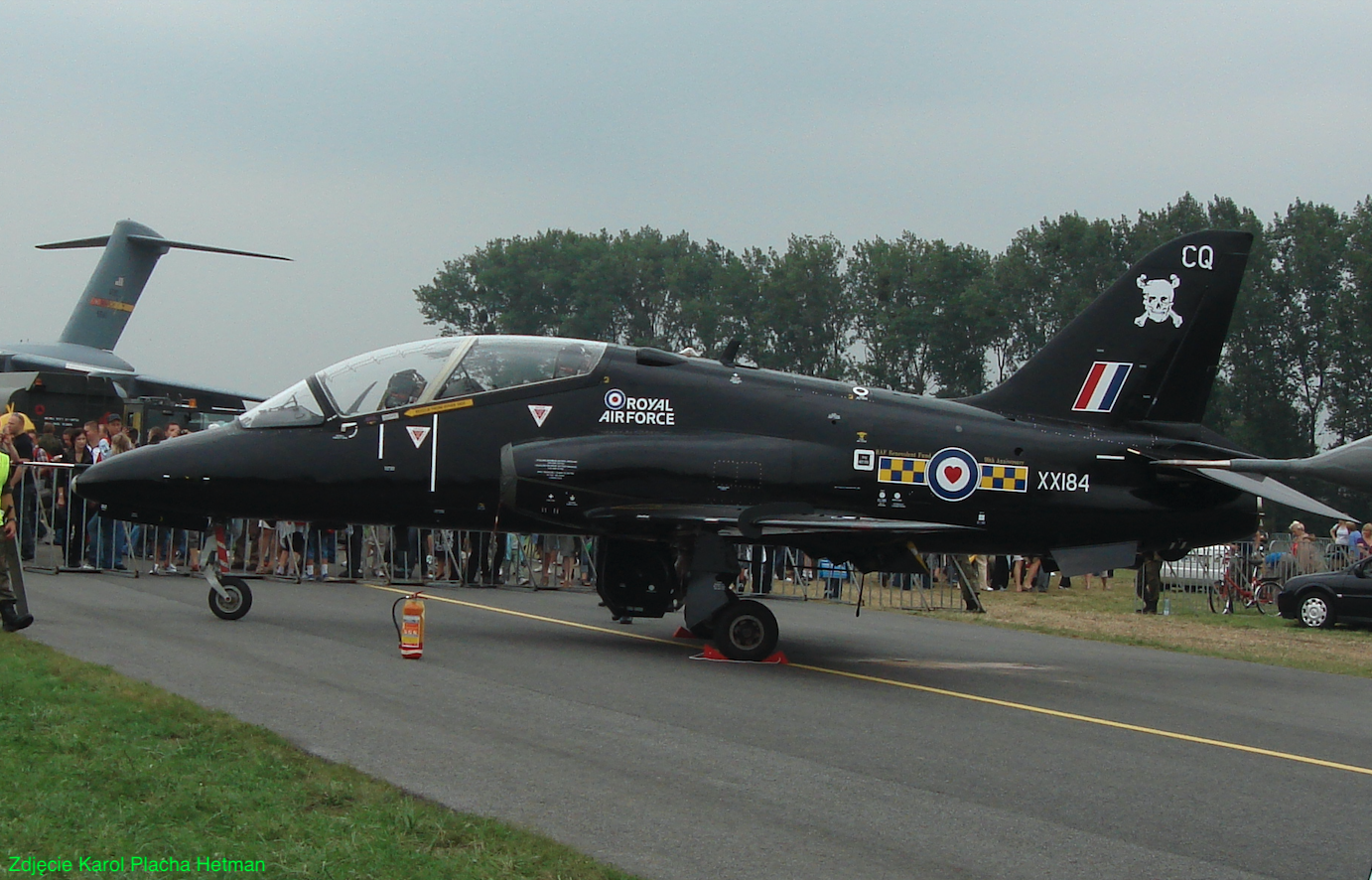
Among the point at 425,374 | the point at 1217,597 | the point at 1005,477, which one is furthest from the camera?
the point at 1217,597

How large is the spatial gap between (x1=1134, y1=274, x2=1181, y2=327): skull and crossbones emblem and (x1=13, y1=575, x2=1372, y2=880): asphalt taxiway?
3885 mm

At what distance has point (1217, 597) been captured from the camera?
2683 centimetres

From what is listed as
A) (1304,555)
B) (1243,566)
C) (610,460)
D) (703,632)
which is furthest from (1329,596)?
(610,460)

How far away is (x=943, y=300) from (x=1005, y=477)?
55212 millimetres

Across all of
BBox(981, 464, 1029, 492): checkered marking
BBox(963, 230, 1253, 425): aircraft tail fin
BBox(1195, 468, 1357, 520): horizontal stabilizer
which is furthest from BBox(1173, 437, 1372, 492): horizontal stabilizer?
BBox(963, 230, 1253, 425): aircraft tail fin

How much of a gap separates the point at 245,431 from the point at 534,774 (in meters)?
7.38

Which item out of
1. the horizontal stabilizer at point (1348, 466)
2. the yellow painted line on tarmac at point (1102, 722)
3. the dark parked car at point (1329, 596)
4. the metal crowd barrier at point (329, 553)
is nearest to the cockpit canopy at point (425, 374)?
the yellow painted line on tarmac at point (1102, 722)

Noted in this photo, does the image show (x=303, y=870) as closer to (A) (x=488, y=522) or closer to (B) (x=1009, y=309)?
(A) (x=488, y=522)

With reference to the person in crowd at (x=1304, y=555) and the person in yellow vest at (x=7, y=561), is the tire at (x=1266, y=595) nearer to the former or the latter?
the person in crowd at (x=1304, y=555)

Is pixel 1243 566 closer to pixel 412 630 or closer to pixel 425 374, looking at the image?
pixel 425 374

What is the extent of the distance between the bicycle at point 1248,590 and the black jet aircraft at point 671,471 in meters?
12.6

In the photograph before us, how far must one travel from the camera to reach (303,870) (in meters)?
4.99

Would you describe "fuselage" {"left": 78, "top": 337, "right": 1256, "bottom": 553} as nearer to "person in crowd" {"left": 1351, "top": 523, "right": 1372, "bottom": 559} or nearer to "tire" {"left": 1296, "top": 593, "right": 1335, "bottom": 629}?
"tire" {"left": 1296, "top": 593, "right": 1335, "bottom": 629}

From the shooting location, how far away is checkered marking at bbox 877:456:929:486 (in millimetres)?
13031
